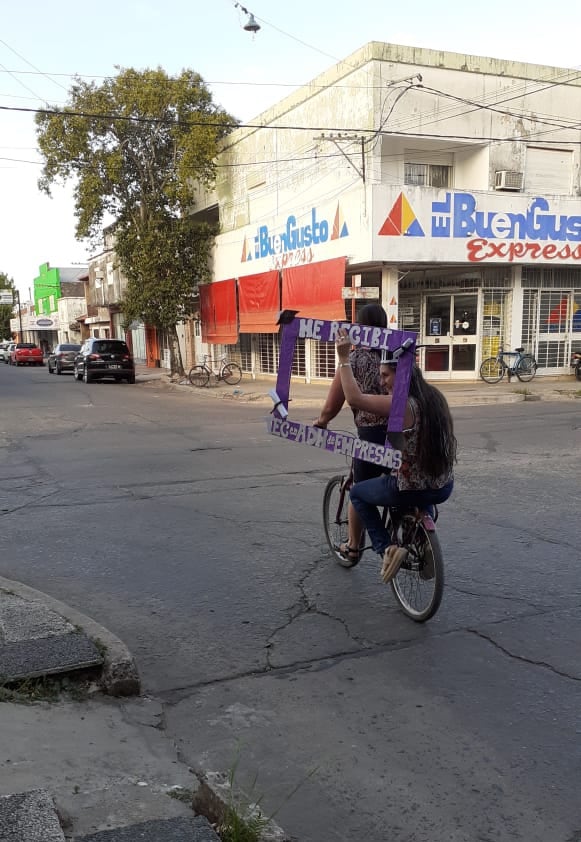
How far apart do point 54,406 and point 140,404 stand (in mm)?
2122

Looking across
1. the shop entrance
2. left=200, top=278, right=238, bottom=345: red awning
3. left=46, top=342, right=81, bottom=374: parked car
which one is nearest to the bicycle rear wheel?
the shop entrance

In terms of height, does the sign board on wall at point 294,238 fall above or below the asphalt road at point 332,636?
above

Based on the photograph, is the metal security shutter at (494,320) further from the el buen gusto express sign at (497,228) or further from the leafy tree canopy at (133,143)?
the leafy tree canopy at (133,143)

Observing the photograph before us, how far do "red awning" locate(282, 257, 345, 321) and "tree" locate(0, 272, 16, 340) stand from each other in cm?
7929

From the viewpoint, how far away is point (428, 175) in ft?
64.0

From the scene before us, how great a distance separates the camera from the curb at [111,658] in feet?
11.3

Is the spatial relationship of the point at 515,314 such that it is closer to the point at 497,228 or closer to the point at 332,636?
the point at 497,228

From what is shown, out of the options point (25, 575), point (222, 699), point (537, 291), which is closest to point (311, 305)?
point (537, 291)

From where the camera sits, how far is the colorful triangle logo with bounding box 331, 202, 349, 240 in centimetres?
1831

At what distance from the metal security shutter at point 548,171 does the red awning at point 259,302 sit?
8123 millimetres

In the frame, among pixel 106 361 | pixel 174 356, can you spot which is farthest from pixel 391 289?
pixel 106 361

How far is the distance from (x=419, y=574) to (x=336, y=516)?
4.08 ft

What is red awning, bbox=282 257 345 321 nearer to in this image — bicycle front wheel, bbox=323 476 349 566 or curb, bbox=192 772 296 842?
bicycle front wheel, bbox=323 476 349 566

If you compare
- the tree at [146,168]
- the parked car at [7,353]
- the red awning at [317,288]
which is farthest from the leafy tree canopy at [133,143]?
the parked car at [7,353]
